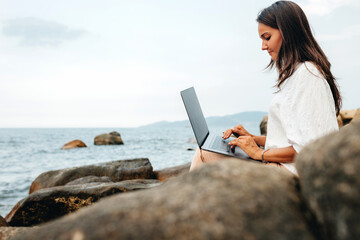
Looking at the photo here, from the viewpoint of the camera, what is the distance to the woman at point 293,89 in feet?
6.73

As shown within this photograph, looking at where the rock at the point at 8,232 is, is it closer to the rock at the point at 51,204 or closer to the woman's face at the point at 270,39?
the rock at the point at 51,204

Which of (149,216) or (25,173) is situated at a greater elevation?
(149,216)

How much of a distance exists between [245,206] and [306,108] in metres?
1.37

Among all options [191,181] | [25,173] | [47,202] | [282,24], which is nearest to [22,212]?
[47,202]

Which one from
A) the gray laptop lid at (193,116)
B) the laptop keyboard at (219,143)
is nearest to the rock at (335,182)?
the gray laptop lid at (193,116)

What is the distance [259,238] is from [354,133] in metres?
0.48

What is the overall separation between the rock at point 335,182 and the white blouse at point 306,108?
1036 millimetres

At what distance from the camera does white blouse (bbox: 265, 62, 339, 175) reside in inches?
79.9

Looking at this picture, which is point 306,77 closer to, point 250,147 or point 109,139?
point 250,147

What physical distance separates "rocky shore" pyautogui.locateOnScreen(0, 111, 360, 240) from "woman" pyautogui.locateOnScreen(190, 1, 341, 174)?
104 cm

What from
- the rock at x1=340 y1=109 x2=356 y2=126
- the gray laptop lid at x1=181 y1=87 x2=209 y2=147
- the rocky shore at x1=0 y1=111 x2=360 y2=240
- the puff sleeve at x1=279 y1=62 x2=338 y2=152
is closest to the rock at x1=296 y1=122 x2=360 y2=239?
the rocky shore at x1=0 y1=111 x2=360 y2=240

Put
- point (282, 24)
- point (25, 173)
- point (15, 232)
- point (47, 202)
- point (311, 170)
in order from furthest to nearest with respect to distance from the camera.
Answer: point (25, 173) → point (47, 202) → point (15, 232) → point (282, 24) → point (311, 170)

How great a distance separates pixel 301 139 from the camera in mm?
2057

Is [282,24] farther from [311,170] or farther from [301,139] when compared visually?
[311,170]
